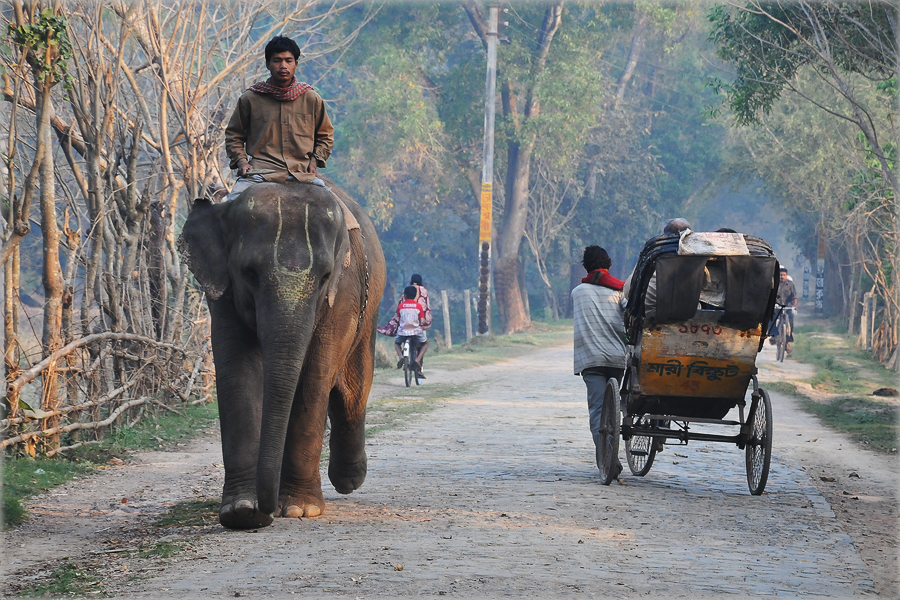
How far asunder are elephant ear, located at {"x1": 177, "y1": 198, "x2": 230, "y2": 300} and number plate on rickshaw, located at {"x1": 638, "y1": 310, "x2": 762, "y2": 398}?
3311 mm

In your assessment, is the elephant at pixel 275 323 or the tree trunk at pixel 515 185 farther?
the tree trunk at pixel 515 185

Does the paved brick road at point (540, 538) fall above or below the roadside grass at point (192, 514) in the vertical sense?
below

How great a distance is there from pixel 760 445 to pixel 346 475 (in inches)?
126

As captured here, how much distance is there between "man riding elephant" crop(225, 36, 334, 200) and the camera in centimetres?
749

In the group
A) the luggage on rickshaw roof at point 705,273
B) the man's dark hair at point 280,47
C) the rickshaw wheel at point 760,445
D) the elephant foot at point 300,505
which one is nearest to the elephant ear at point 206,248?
the man's dark hair at point 280,47

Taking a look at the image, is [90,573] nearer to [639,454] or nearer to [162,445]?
[639,454]

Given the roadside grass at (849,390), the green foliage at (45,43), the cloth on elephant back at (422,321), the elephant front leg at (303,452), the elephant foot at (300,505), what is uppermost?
the green foliage at (45,43)

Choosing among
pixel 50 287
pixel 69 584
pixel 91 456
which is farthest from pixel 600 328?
pixel 69 584

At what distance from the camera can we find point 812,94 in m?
35.7

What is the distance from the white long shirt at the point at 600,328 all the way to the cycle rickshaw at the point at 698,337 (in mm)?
331

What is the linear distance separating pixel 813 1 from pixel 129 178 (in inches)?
442

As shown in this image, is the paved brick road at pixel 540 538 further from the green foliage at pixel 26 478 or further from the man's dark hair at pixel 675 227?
the man's dark hair at pixel 675 227

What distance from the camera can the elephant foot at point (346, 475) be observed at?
8.55 metres

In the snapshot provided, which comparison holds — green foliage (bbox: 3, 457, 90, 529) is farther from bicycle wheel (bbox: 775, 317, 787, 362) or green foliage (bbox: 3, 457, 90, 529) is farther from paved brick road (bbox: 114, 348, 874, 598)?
bicycle wheel (bbox: 775, 317, 787, 362)
